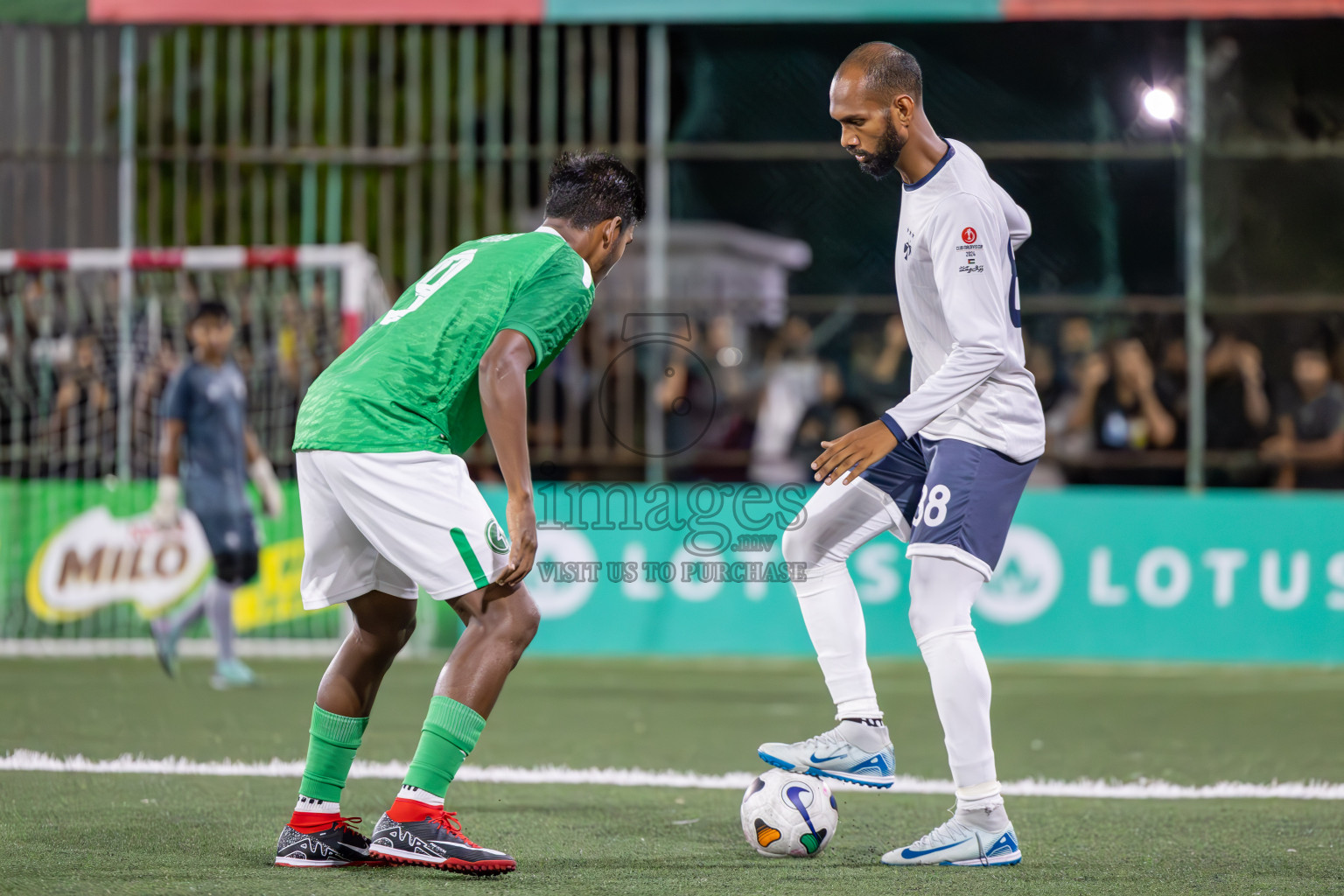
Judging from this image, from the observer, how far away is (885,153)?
191 inches

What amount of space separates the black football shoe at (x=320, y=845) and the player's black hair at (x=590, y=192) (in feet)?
6.16

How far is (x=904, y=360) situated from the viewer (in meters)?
13.4

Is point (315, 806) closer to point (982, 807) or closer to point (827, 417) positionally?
point (982, 807)

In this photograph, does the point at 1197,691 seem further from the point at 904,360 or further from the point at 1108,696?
the point at 904,360

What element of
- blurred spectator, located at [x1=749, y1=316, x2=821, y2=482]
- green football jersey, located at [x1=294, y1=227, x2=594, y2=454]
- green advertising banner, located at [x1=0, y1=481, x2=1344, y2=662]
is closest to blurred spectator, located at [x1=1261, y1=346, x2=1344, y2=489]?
green advertising banner, located at [x1=0, y1=481, x2=1344, y2=662]

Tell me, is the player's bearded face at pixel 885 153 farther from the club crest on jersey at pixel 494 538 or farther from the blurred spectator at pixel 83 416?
the blurred spectator at pixel 83 416

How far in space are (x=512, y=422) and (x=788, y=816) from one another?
4.84 ft

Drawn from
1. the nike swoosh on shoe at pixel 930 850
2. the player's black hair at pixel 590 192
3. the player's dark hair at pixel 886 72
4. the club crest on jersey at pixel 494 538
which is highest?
the player's dark hair at pixel 886 72

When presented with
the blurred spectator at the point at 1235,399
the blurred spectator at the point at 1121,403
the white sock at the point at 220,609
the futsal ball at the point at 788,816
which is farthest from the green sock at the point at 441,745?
the blurred spectator at the point at 1235,399

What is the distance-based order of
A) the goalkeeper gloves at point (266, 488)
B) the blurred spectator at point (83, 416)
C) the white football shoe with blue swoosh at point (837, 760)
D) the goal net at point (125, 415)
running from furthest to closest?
the blurred spectator at point (83, 416) < the goal net at point (125, 415) < the goalkeeper gloves at point (266, 488) < the white football shoe with blue swoosh at point (837, 760)

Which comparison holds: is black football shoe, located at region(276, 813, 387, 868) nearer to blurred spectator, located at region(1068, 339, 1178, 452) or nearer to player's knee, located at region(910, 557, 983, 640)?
player's knee, located at region(910, 557, 983, 640)

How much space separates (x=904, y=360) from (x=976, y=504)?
876 centimetres

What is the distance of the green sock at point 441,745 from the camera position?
178 inches

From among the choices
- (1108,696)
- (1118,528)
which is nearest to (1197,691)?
(1108,696)
